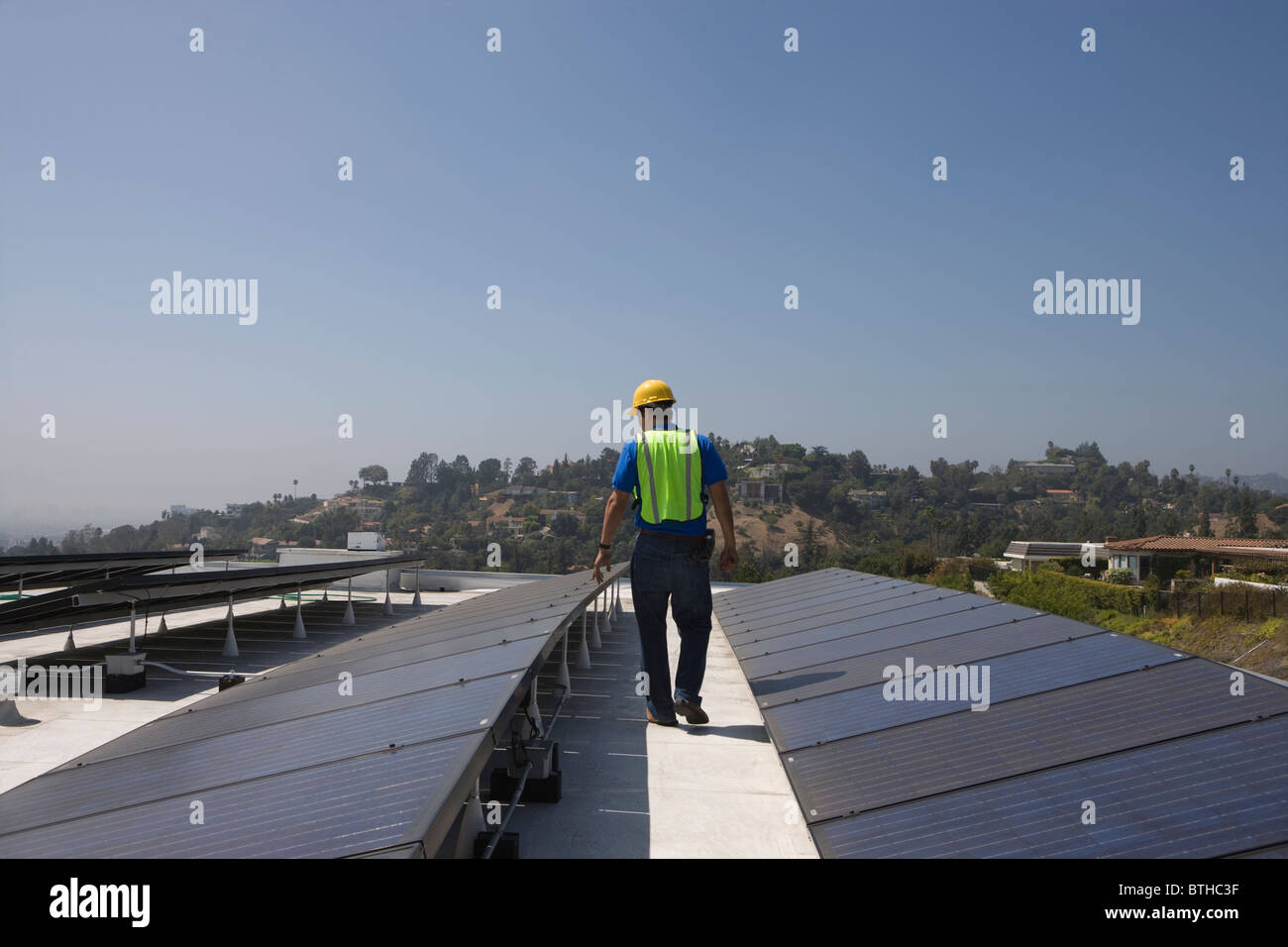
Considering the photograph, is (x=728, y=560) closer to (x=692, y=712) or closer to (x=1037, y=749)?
(x=692, y=712)

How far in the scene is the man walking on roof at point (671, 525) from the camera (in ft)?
20.2

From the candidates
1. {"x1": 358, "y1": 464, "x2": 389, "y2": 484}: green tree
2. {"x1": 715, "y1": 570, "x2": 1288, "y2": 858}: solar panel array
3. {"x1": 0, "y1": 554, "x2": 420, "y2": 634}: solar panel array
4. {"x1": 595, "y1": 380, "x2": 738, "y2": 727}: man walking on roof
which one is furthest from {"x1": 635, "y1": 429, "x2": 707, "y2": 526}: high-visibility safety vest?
{"x1": 358, "y1": 464, "x2": 389, "y2": 484}: green tree

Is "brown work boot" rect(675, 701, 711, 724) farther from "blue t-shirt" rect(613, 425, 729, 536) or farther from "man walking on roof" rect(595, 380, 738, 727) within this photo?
"blue t-shirt" rect(613, 425, 729, 536)

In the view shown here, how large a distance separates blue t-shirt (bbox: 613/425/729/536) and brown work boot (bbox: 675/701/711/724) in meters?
1.46

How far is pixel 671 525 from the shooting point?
A: 6266 millimetres

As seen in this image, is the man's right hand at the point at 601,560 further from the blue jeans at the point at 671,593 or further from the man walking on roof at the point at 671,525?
the blue jeans at the point at 671,593

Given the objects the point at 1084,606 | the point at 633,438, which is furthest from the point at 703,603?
the point at 1084,606

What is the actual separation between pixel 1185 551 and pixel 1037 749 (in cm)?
7131

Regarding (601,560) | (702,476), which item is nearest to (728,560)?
(702,476)

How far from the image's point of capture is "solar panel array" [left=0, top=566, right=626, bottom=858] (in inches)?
110

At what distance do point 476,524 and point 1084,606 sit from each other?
211 feet

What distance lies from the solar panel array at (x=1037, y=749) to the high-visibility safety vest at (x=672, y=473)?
62.7 inches
